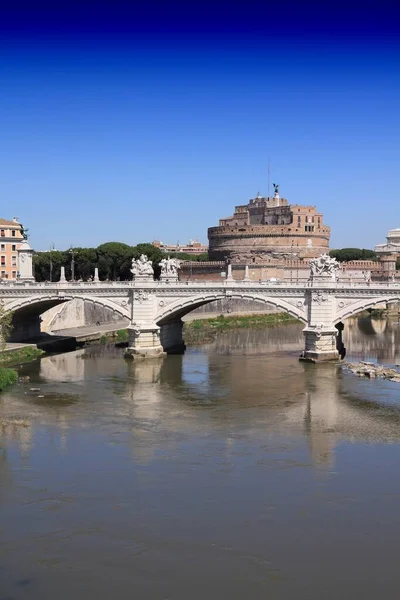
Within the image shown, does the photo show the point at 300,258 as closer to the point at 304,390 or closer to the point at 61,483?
the point at 304,390

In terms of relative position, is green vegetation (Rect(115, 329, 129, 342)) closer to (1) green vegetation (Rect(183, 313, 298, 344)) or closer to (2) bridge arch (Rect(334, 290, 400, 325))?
(1) green vegetation (Rect(183, 313, 298, 344))

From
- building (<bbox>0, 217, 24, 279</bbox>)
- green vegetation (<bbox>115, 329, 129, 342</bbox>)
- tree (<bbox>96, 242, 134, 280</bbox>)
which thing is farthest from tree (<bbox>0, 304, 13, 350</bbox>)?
tree (<bbox>96, 242, 134, 280</bbox>)

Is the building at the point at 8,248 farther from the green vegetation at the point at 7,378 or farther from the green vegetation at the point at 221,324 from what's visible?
the green vegetation at the point at 7,378

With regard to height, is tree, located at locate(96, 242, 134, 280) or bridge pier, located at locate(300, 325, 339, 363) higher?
tree, located at locate(96, 242, 134, 280)

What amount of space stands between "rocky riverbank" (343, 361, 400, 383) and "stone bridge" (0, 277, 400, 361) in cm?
169

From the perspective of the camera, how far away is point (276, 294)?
37750 millimetres

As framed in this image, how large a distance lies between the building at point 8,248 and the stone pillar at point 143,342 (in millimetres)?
23459

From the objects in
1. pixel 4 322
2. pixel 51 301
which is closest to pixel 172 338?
pixel 51 301

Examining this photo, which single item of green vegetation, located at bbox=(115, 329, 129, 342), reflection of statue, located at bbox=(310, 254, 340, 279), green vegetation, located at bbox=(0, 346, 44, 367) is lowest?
green vegetation, located at bbox=(0, 346, 44, 367)

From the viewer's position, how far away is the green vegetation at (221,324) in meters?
51.8

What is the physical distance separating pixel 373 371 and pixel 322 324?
3.86 metres

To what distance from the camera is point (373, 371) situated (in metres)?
34.0

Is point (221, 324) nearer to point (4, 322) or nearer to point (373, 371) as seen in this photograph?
point (373, 371)

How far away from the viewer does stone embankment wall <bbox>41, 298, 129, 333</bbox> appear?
4694 centimetres
